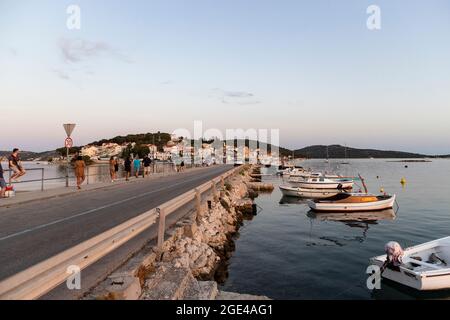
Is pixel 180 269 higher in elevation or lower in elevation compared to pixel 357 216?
higher

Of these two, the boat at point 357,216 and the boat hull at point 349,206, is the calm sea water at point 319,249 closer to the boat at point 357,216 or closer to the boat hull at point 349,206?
the boat at point 357,216

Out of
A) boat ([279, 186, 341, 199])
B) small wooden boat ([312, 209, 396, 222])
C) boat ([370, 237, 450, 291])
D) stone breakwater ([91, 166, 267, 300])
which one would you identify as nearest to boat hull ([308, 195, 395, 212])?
small wooden boat ([312, 209, 396, 222])

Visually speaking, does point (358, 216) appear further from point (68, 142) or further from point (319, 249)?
point (68, 142)

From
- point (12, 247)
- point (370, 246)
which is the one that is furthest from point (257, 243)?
point (12, 247)

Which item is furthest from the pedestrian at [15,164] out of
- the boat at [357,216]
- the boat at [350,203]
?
the boat at [350,203]

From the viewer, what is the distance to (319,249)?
57.2ft

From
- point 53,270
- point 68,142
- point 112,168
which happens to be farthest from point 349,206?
point 53,270

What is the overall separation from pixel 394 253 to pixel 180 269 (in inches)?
329

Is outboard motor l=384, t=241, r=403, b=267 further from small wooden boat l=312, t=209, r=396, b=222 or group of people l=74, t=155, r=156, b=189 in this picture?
group of people l=74, t=155, r=156, b=189

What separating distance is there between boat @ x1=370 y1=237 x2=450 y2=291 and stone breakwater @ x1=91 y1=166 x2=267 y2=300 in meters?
6.11

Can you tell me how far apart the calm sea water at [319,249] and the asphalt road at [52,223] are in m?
4.92
